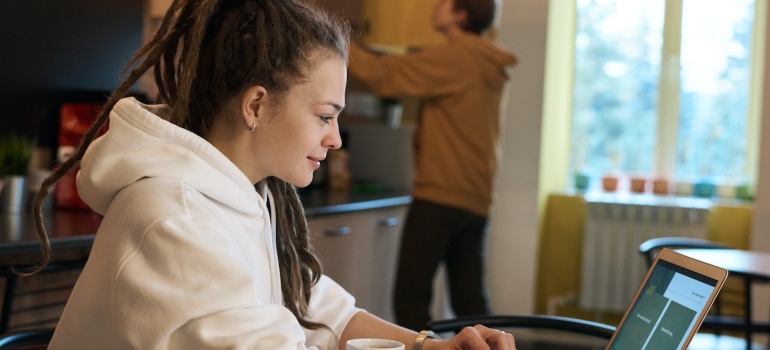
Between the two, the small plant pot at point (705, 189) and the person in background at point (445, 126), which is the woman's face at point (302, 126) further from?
the small plant pot at point (705, 189)

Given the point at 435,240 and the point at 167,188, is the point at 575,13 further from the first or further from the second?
the point at 167,188

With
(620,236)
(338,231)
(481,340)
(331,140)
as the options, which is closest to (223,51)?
(331,140)

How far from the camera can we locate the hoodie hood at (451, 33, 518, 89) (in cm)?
309

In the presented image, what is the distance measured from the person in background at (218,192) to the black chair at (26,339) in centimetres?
13

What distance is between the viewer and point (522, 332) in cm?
450

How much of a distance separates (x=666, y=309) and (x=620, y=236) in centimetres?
354

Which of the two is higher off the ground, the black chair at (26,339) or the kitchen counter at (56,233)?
the kitchen counter at (56,233)

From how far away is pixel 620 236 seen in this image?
4500mm

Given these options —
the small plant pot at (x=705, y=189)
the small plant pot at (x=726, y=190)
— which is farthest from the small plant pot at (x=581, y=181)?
the small plant pot at (x=726, y=190)

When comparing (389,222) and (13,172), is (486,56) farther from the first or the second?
(13,172)

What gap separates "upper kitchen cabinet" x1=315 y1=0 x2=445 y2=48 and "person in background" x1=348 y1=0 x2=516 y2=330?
0.38m

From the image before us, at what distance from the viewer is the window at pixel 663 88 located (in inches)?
180

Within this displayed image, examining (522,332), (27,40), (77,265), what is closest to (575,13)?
(522,332)

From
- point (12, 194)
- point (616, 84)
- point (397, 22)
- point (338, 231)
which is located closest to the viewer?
point (12, 194)
